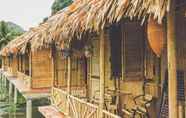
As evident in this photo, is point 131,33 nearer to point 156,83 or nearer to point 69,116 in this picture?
point 156,83

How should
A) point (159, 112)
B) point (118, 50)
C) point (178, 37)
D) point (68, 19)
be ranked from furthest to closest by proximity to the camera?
point (118, 50), point (68, 19), point (159, 112), point (178, 37)

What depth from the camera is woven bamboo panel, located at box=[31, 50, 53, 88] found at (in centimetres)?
1831

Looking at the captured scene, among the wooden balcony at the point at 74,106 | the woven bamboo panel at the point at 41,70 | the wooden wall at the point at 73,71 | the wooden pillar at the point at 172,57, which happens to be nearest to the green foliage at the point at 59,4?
the woven bamboo panel at the point at 41,70

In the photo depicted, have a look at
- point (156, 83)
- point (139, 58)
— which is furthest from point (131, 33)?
point (156, 83)

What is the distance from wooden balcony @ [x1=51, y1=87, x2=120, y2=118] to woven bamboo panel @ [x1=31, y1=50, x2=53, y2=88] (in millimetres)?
4471

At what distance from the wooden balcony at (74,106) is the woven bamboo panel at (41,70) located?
4471 mm

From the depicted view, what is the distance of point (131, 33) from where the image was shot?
9367 mm

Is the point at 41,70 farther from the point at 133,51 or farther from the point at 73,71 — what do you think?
the point at 133,51

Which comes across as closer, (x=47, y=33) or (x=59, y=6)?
(x=47, y=33)

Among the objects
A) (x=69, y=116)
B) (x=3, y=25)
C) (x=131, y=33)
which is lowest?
(x=69, y=116)

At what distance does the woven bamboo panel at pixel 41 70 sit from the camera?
18.3 meters

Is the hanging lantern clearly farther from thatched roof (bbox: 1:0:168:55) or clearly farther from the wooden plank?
the wooden plank

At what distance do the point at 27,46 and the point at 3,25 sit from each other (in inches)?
1338

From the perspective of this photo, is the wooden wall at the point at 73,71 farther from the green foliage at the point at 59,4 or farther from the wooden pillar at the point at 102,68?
the green foliage at the point at 59,4
